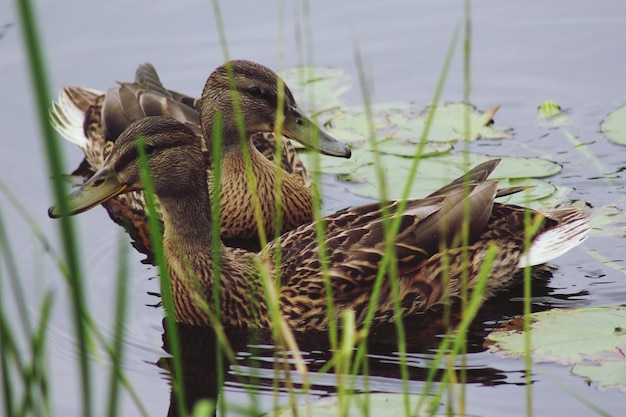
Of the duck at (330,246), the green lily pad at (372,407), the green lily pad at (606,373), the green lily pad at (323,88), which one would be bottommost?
the green lily pad at (372,407)

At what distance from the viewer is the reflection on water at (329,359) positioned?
16.0 feet

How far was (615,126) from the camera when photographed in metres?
7.31

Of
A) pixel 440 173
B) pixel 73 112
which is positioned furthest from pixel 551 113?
pixel 73 112

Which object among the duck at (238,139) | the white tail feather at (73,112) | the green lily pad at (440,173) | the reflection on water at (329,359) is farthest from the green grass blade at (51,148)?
the white tail feather at (73,112)

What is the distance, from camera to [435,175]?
6879mm

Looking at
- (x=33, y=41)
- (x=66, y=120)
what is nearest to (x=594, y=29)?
(x=66, y=120)

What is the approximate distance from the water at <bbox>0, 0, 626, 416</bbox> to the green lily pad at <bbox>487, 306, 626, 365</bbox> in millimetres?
471

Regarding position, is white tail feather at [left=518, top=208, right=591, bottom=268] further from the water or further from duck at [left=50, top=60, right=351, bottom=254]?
duck at [left=50, top=60, right=351, bottom=254]

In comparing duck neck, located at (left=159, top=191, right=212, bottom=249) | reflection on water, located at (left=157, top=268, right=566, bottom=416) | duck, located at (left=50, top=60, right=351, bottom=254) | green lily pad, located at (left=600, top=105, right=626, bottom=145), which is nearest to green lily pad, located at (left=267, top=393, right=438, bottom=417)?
reflection on water, located at (left=157, top=268, right=566, bottom=416)

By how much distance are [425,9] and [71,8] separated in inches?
119

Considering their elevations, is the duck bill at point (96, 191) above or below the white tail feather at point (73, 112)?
below

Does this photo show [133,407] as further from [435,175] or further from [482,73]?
[482,73]

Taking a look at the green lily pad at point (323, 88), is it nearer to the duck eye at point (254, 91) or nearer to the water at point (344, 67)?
the water at point (344, 67)

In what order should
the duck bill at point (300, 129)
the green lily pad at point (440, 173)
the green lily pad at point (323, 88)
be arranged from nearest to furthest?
1. the duck bill at point (300, 129)
2. the green lily pad at point (440, 173)
3. the green lily pad at point (323, 88)
